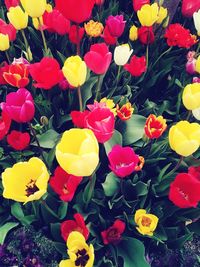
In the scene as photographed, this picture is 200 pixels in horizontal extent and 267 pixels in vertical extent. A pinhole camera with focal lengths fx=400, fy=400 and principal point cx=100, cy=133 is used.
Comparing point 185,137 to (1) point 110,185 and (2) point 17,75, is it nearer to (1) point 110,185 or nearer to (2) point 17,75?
(1) point 110,185

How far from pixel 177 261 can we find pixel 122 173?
49 centimetres

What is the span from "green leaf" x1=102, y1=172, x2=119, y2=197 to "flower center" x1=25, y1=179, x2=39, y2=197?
0.81 ft

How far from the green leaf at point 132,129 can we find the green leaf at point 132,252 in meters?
0.34

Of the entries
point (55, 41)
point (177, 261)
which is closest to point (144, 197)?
point (177, 261)

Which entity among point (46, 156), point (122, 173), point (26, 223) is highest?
point (122, 173)

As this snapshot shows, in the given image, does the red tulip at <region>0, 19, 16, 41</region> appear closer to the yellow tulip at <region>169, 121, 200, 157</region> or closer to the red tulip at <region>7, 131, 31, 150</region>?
the red tulip at <region>7, 131, 31, 150</region>

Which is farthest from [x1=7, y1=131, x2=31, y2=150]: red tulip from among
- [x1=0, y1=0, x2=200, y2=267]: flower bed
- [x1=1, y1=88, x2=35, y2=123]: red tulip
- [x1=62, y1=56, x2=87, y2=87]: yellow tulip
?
[x1=62, y1=56, x2=87, y2=87]: yellow tulip

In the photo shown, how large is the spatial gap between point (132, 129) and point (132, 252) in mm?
419

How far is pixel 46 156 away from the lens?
52.8 inches

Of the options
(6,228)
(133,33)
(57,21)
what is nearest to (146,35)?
(133,33)

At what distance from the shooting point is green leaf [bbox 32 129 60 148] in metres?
1.34

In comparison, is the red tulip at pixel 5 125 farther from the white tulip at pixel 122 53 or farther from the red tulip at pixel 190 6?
the red tulip at pixel 190 6

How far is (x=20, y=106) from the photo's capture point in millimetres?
1120

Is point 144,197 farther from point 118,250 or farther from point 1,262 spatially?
point 1,262
